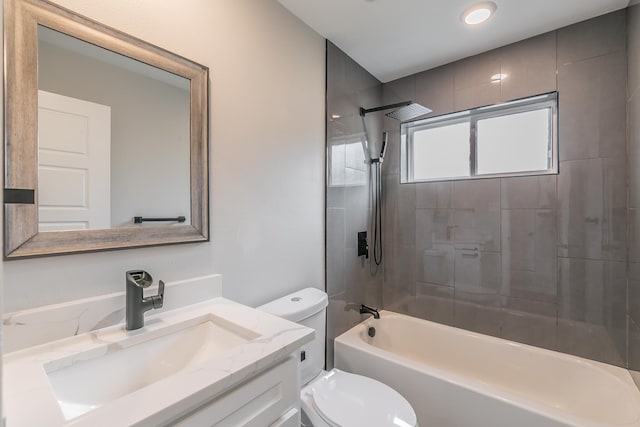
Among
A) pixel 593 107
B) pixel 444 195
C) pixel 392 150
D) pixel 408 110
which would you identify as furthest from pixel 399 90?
pixel 593 107

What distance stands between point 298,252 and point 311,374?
26.8 inches

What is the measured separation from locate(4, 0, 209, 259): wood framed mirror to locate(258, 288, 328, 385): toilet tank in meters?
0.53

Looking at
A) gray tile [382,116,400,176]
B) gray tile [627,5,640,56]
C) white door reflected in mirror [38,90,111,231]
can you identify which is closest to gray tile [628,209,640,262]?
gray tile [627,5,640,56]

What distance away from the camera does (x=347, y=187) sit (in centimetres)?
223

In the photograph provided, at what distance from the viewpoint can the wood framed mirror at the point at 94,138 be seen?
0.87m

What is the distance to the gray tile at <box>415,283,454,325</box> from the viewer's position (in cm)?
233

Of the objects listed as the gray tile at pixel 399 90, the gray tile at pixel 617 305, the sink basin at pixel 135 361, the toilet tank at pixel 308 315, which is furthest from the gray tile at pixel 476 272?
the sink basin at pixel 135 361

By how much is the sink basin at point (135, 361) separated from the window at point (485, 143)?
2008 mm

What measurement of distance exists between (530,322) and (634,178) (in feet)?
3.43

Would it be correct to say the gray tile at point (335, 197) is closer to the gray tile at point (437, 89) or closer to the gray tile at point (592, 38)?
the gray tile at point (437, 89)

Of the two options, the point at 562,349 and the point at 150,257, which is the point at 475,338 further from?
the point at 150,257

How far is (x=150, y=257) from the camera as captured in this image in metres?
1.15

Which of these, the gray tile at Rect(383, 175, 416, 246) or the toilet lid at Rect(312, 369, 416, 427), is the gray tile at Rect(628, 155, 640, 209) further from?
the toilet lid at Rect(312, 369, 416, 427)

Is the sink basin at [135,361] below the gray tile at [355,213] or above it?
below
